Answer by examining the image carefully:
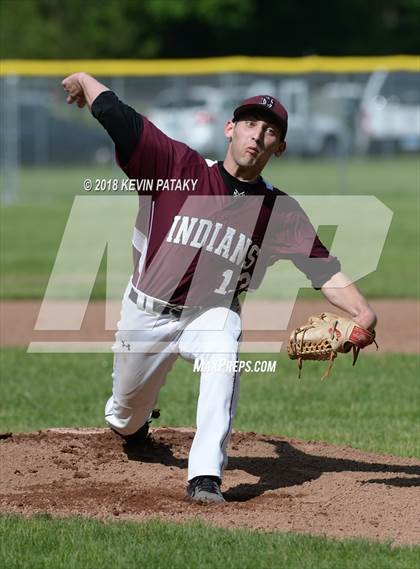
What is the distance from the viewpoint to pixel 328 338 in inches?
231

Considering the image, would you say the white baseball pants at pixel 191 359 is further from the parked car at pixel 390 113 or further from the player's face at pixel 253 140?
the parked car at pixel 390 113

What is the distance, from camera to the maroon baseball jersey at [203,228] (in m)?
5.96

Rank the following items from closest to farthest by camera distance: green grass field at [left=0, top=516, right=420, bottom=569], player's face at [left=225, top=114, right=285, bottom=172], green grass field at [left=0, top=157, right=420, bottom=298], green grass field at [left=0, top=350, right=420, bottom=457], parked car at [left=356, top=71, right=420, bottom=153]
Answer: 1. green grass field at [left=0, top=516, right=420, bottom=569]
2. player's face at [left=225, top=114, right=285, bottom=172]
3. green grass field at [left=0, top=350, right=420, bottom=457]
4. green grass field at [left=0, top=157, right=420, bottom=298]
5. parked car at [left=356, top=71, right=420, bottom=153]

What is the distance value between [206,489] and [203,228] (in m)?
1.30

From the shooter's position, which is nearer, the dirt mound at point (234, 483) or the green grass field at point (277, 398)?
the dirt mound at point (234, 483)

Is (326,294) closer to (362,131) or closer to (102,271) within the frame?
(102,271)

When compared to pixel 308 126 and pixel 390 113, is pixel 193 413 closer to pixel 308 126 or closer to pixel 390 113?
pixel 390 113

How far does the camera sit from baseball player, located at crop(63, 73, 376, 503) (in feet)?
19.2

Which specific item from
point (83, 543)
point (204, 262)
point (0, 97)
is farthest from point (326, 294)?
point (0, 97)

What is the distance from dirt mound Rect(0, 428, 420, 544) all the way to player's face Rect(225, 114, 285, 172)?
5.61 ft

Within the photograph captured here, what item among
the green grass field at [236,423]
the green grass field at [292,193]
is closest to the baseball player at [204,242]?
the green grass field at [236,423]

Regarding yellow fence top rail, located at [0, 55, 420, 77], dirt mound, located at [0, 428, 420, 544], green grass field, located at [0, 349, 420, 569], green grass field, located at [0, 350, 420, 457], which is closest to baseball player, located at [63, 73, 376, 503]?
dirt mound, located at [0, 428, 420, 544]

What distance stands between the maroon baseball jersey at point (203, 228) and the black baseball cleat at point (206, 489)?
0.91 metres

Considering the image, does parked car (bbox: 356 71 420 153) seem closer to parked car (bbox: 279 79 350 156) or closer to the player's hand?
parked car (bbox: 279 79 350 156)
